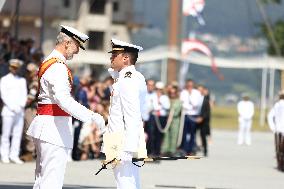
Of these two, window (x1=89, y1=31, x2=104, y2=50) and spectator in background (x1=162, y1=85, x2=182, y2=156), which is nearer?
spectator in background (x1=162, y1=85, x2=182, y2=156)

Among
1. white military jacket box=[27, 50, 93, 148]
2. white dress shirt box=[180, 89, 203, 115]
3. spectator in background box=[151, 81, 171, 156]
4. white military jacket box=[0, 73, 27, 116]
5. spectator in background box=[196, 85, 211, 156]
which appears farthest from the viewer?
spectator in background box=[196, 85, 211, 156]

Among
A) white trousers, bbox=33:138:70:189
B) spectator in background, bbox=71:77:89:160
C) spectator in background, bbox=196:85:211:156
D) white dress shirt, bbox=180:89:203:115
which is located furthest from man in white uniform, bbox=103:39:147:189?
spectator in background, bbox=196:85:211:156

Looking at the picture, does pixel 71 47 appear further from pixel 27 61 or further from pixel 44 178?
pixel 27 61

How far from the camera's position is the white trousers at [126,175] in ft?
41.9

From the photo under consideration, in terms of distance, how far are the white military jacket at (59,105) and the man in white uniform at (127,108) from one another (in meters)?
0.36

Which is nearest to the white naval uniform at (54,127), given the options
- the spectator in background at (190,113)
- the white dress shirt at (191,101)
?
the spectator in background at (190,113)

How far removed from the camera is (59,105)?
12570 mm

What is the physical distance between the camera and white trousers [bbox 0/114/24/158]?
75.9 feet

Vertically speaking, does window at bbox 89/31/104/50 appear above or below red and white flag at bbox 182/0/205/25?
above

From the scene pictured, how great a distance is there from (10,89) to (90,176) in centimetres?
315

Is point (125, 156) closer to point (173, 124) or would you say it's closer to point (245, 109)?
point (173, 124)

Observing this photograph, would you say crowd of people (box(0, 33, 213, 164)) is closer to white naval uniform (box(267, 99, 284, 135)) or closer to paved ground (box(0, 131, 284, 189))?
paved ground (box(0, 131, 284, 189))

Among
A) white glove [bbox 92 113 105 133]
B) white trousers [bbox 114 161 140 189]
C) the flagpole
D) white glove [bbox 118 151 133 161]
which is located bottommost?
white trousers [bbox 114 161 140 189]

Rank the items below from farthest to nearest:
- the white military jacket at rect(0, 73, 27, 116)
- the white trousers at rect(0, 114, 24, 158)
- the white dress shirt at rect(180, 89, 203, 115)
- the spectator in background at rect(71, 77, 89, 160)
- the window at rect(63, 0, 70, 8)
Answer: the window at rect(63, 0, 70, 8) < the white dress shirt at rect(180, 89, 203, 115) < the spectator in background at rect(71, 77, 89, 160) < the white trousers at rect(0, 114, 24, 158) < the white military jacket at rect(0, 73, 27, 116)
